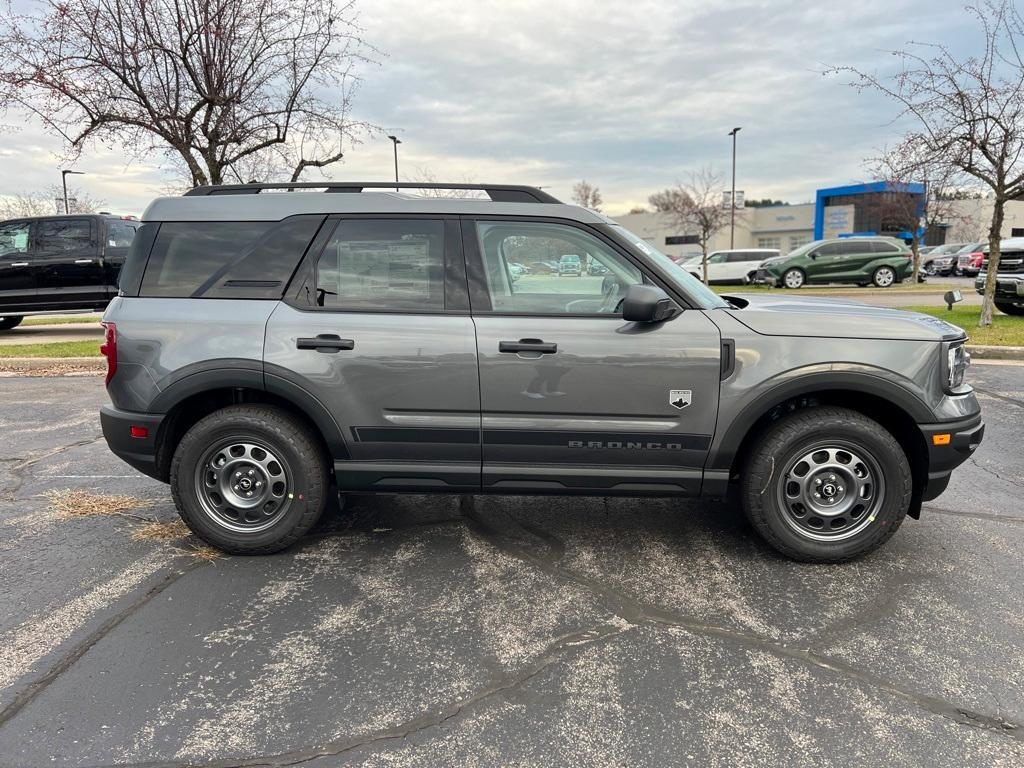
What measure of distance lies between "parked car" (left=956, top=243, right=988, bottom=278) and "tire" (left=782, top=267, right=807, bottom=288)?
37.8 feet

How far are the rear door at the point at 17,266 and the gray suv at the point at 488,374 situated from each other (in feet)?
33.8

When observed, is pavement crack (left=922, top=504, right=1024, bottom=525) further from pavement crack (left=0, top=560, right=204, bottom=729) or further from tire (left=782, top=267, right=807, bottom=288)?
tire (left=782, top=267, right=807, bottom=288)

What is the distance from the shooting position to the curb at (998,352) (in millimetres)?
9289

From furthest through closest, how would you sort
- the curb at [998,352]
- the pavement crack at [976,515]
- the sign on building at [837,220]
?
the sign on building at [837,220], the curb at [998,352], the pavement crack at [976,515]

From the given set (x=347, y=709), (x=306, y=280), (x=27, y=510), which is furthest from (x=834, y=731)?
(x=27, y=510)

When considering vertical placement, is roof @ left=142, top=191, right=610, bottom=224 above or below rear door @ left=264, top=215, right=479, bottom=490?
above

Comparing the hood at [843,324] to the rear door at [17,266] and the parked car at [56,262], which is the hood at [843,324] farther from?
the rear door at [17,266]

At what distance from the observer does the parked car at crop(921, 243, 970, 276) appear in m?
33.5

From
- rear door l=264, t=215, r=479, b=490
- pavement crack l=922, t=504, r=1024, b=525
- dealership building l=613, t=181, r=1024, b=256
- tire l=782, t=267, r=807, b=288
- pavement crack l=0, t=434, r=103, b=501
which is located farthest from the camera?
dealership building l=613, t=181, r=1024, b=256

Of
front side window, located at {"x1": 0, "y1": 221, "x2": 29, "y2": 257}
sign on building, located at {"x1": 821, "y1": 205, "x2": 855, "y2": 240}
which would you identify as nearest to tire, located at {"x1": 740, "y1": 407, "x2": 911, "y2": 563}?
front side window, located at {"x1": 0, "y1": 221, "x2": 29, "y2": 257}

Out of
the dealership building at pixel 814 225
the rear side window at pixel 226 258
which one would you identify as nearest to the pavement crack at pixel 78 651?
the rear side window at pixel 226 258

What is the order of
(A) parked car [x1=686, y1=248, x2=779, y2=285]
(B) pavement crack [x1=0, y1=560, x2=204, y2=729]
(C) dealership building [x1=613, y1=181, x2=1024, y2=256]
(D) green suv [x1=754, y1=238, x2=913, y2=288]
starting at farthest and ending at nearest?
1. (C) dealership building [x1=613, y1=181, x2=1024, y2=256]
2. (A) parked car [x1=686, y1=248, x2=779, y2=285]
3. (D) green suv [x1=754, y1=238, x2=913, y2=288]
4. (B) pavement crack [x1=0, y1=560, x2=204, y2=729]

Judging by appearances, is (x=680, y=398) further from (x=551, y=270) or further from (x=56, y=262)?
(x=56, y=262)

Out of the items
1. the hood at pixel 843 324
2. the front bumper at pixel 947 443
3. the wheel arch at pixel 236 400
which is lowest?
the front bumper at pixel 947 443
